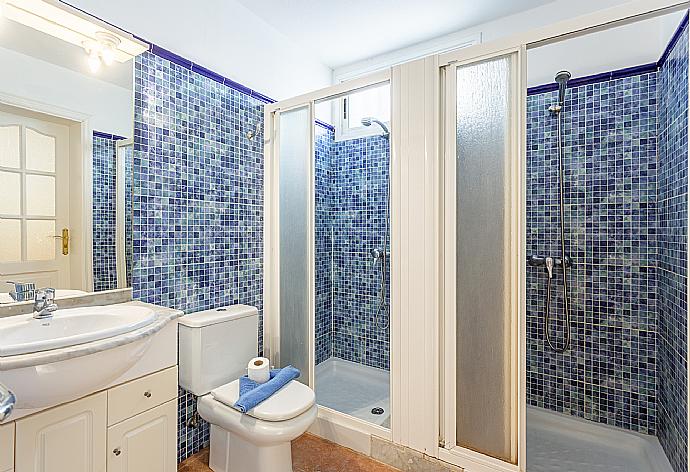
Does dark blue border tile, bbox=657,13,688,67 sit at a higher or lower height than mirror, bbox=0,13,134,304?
higher

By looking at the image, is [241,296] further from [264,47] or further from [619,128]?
[619,128]

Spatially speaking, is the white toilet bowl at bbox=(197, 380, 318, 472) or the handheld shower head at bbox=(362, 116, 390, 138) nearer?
the white toilet bowl at bbox=(197, 380, 318, 472)

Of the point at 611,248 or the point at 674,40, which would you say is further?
the point at 611,248

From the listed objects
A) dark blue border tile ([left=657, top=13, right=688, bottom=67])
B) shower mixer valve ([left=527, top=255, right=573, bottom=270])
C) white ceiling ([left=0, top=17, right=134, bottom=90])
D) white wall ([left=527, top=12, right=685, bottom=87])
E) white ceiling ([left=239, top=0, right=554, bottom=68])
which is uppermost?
white ceiling ([left=239, top=0, right=554, bottom=68])

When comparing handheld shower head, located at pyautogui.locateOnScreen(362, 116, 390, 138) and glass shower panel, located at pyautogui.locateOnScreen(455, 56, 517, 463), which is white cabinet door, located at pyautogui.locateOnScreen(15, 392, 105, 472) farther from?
handheld shower head, located at pyautogui.locateOnScreen(362, 116, 390, 138)

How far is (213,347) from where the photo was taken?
6.48 feet

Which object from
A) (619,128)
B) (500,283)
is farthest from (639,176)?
(500,283)

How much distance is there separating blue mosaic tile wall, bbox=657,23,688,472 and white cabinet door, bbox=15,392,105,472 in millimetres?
2334

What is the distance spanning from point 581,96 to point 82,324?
284 cm

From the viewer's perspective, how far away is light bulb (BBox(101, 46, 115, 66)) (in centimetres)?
176

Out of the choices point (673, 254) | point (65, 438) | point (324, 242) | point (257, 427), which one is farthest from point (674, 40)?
point (65, 438)

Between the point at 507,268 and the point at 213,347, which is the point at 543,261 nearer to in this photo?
the point at 507,268

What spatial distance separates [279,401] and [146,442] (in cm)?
56

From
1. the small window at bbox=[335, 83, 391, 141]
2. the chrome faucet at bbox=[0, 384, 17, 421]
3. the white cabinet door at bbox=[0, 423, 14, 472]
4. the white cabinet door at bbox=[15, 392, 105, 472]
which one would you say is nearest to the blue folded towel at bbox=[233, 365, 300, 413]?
the white cabinet door at bbox=[15, 392, 105, 472]
